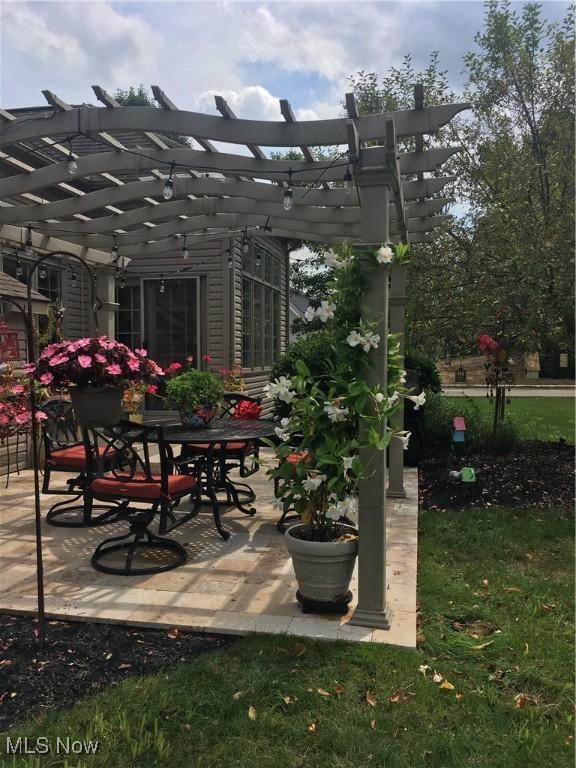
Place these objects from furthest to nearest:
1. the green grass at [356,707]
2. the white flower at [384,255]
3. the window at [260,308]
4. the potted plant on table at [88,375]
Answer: the window at [260,308], the potted plant on table at [88,375], the white flower at [384,255], the green grass at [356,707]

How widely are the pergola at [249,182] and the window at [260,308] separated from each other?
11.2 ft

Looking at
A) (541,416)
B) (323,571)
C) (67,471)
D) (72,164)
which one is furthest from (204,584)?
(541,416)

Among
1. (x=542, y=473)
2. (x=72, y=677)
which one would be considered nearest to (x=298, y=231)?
(x=542, y=473)

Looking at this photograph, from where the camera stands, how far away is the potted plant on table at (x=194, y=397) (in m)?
4.41

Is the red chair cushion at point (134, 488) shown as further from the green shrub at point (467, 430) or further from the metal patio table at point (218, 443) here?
the green shrub at point (467, 430)

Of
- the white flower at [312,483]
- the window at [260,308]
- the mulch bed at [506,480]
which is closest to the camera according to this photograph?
the white flower at [312,483]

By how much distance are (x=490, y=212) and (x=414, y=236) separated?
1.35 metres

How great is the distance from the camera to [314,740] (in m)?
1.93

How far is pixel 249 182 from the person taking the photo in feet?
14.3

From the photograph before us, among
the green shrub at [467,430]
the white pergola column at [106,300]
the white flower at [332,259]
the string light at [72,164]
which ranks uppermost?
the string light at [72,164]

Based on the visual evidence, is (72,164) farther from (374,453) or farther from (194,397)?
(374,453)

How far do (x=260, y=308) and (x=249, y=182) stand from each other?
21.4 feet

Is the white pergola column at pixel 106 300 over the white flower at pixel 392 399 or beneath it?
over

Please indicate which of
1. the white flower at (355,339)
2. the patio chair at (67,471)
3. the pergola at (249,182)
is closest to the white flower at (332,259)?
the pergola at (249,182)
